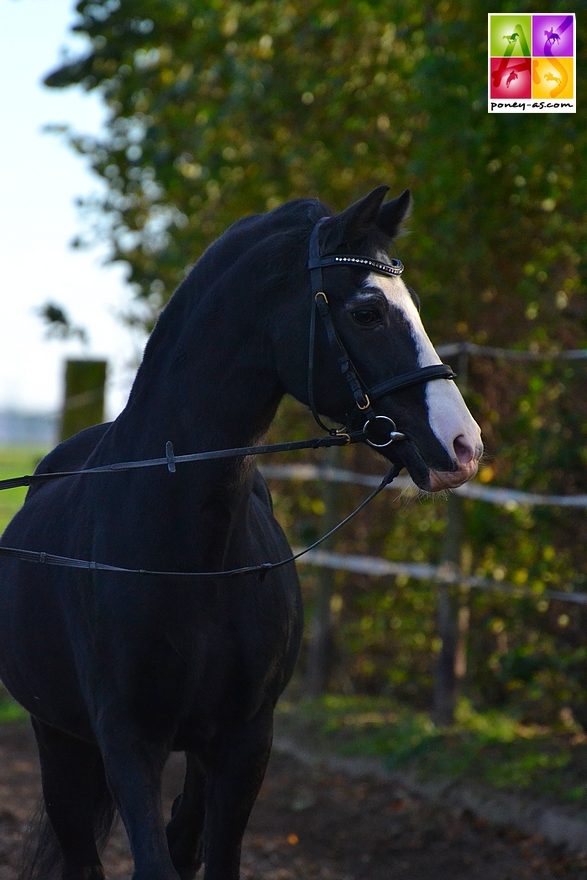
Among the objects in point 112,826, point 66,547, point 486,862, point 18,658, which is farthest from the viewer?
point 486,862

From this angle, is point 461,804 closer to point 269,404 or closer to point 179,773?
point 179,773

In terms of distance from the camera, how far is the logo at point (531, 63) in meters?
6.20

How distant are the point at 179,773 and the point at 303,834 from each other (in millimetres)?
1457

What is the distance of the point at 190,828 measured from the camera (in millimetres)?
4238

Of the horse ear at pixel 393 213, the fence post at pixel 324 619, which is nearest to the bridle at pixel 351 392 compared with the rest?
the horse ear at pixel 393 213

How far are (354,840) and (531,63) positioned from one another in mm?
3718

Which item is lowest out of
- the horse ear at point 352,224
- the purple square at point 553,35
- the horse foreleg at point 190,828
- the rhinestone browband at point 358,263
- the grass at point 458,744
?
the grass at point 458,744

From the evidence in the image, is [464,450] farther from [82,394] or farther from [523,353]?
[82,394]

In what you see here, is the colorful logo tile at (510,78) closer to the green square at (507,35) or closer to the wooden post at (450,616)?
the green square at (507,35)

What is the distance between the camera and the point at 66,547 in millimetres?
4023

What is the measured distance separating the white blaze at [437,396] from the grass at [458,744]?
304cm

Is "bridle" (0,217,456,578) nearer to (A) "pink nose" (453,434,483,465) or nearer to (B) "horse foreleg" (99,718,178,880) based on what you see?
(A) "pink nose" (453,434,483,465)

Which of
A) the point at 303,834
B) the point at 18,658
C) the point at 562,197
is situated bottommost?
the point at 303,834

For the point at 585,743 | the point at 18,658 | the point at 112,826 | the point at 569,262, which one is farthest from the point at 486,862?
the point at 569,262
